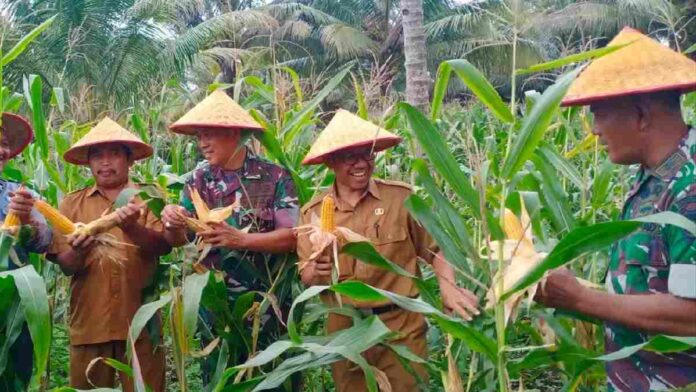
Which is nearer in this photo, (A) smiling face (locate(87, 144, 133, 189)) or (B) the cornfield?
(B) the cornfield

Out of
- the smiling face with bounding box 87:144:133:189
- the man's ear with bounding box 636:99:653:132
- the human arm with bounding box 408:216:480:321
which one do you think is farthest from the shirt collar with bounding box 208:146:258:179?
the man's ear with bounding box 636:99:653:132

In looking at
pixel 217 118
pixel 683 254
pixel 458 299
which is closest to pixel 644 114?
pixel 683 254

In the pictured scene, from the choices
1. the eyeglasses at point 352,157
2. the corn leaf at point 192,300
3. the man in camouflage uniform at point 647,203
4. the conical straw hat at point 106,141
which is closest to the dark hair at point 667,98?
the man in camouflage uniform at point 647,203

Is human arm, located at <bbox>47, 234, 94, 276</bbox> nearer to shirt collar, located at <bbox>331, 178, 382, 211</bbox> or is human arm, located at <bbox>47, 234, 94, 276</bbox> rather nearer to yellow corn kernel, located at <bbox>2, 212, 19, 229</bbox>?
yellow corn kernel, located at <bbox>2, 212, 19, 229</bbox>

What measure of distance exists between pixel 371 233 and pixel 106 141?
1.14 meters

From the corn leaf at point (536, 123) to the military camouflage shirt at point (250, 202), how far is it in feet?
4.30

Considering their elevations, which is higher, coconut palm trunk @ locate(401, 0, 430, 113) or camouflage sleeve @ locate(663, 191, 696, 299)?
coconut palm trunk @ locate(401, 0, 430, 113)

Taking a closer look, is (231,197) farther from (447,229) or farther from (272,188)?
(447,229)

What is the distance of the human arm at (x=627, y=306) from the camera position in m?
1.62

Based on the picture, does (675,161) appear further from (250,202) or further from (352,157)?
(250,202)

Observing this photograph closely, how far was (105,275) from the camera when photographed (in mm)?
2998

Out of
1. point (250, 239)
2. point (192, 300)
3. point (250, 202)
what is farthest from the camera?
point (250, 202)

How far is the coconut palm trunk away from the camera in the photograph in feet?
25.7

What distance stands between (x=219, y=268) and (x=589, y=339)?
143 centimetres
